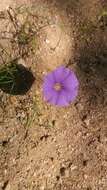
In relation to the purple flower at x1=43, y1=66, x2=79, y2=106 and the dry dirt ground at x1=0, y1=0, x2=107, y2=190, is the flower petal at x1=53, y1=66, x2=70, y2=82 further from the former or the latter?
the dry dirt ground at x1=0, y1=0, x2=107, y2=190


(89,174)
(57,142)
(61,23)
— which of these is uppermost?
(61,23)

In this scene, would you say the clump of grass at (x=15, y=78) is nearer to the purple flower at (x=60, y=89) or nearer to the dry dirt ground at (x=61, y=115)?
the dry dirt ground at (x=61, y=115)

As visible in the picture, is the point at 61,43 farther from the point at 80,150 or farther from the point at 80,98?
the point at 80,150

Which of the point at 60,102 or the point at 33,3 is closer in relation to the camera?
the point at 60,102

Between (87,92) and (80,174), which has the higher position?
(87,92)

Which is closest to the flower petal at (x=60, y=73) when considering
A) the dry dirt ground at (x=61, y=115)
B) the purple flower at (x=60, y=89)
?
the purple flower at (x=60, y=89)

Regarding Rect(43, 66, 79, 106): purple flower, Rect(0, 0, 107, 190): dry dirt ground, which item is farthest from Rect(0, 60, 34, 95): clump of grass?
Rect(43, 66, 79, 106): purple flower

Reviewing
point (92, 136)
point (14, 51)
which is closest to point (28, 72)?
point (14, 51)
